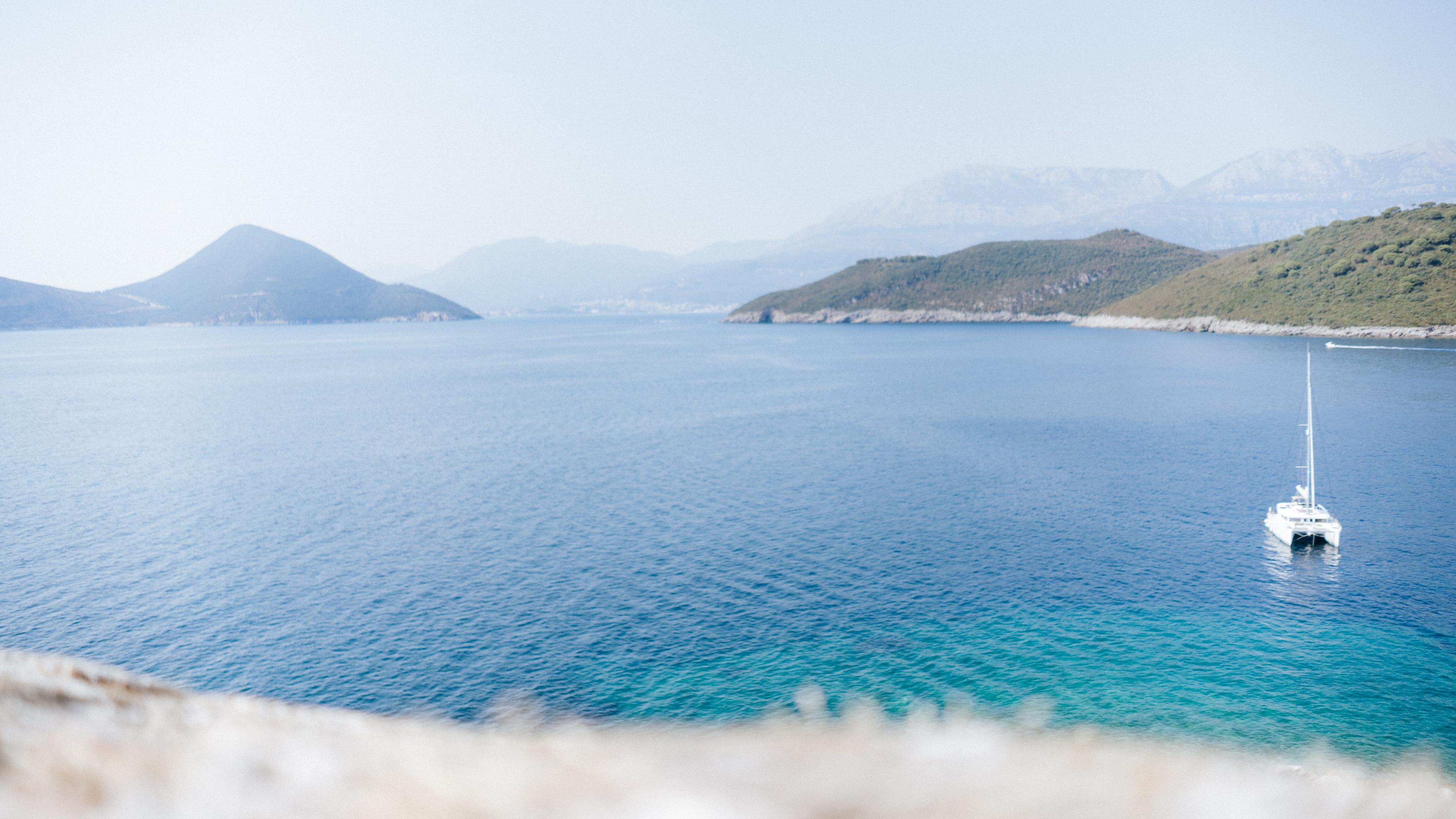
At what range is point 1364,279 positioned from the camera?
167500mm

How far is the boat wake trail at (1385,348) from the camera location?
125 m

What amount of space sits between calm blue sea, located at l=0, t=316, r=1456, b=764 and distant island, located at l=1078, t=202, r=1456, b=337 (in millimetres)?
84059

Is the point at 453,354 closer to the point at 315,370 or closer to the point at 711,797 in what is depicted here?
the point at 315,370

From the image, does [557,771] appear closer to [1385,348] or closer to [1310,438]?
[1310,438]

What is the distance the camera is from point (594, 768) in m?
2.09

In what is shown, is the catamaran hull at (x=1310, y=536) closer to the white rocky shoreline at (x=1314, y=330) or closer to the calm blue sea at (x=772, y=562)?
the calm blue sea at (x=772, y=562)

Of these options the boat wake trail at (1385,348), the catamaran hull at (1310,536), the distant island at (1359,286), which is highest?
the distant island at (1359,286)

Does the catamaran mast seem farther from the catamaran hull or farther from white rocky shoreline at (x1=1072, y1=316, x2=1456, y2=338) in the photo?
white rocky shoreline at (x1=1072, y1=316, x2=1456, y2=338)

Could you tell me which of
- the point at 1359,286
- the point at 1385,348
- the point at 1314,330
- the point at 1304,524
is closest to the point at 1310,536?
the point at 1304,524

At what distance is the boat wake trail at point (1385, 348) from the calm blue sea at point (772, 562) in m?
52.1

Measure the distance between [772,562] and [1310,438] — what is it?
28.7 m

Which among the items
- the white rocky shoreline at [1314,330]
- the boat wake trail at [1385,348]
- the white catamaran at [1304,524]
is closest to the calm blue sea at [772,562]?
the white catamaran at [1304,524]

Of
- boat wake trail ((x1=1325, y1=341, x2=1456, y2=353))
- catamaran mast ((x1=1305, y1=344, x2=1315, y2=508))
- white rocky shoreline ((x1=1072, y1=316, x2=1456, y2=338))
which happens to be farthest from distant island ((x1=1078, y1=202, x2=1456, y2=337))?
catamaran mast ((x1=1305, y1=344, x2=1315, y2=508))

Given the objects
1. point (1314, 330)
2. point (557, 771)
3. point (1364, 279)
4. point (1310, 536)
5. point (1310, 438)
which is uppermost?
point (1364, 279)
